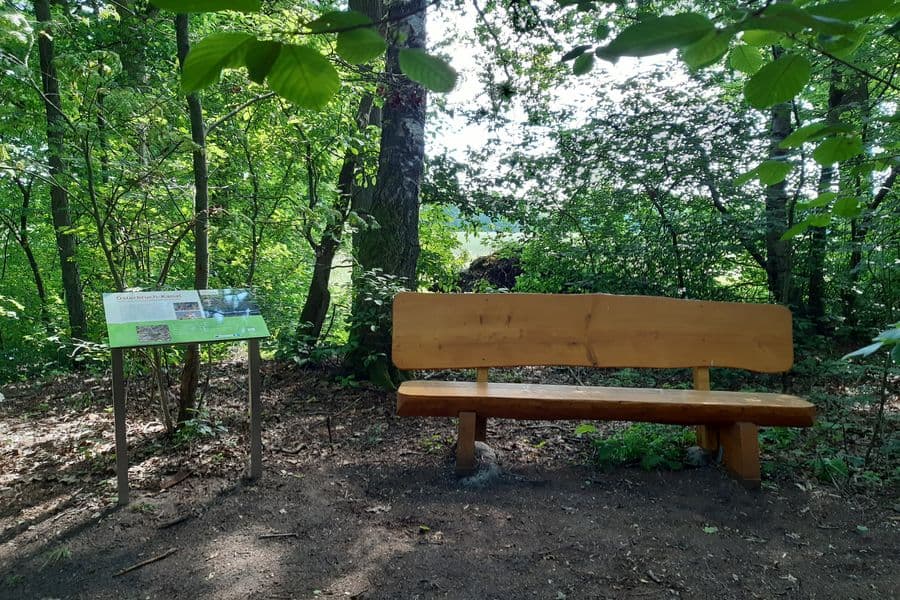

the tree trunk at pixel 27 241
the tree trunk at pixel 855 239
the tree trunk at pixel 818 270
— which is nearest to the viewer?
the tree trunk at pixel 855 239

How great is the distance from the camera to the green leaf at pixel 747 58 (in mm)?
1078

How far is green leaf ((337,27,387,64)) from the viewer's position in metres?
0.62

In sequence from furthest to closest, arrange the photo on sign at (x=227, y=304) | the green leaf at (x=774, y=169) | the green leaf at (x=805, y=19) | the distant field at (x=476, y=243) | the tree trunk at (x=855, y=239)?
the distant field at (x=476, y=243)
the tree trunk at (x=855, y=239)
the photo on sign at (x=227, y=304)
the green leaf at (x=774, y=169)
the green leaf at (x=805, y=19)

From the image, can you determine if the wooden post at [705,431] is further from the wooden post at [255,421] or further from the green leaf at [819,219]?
the wooden post at [255,421]

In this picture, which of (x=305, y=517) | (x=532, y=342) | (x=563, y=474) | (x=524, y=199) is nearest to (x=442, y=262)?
(x=524, y=199)

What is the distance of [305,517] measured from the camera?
2607 mm

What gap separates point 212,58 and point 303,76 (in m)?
0.10

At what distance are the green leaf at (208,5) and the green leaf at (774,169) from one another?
1112 millimetres

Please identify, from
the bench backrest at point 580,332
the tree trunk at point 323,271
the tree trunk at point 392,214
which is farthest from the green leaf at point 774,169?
the tree trunk at point 323,271

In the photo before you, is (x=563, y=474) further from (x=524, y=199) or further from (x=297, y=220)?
(x=524, y=199)

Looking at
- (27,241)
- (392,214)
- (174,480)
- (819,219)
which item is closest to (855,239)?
(392,214)

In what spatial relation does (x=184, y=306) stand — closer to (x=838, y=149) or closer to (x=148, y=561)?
(x=148, y=561)

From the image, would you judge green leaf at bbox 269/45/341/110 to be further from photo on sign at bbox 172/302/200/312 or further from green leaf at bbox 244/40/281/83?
photo on sign at bbox 172/302/200/312

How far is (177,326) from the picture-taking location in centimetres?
276
